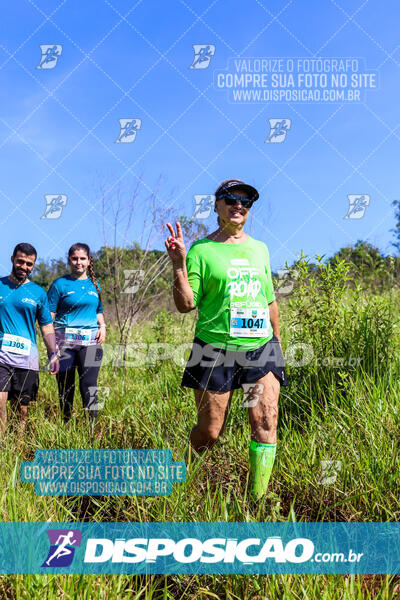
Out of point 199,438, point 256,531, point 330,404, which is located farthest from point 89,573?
point 330,404

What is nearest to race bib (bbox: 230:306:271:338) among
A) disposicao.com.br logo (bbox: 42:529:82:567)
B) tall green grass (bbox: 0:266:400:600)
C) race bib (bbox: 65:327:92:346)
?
tall green grass (bbox: 0:266:400:600)

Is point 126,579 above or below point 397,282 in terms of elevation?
below

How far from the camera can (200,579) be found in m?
2.37

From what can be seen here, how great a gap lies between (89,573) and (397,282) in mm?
4282

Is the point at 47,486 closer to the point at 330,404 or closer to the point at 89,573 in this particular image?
the point at 89,573

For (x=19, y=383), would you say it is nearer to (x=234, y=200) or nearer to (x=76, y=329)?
(x=76, y=329)

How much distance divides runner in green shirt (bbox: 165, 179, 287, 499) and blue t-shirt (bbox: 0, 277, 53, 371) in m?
1.80

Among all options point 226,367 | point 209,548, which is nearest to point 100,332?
point 226,367

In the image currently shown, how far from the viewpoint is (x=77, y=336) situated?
4469 millimetres

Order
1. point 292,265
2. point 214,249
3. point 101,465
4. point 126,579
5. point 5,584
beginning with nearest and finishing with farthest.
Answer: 1. point 5,584
2. point 126,579
3. point 214,249
4. point 101,465
5. point 292,265

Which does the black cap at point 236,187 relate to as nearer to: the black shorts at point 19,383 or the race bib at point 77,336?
the race bib at point 77,336

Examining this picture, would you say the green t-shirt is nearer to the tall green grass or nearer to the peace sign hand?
the peace sign hand

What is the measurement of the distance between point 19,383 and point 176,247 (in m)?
2.23

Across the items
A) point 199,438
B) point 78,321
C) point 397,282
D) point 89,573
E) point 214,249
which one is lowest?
point 89,573
